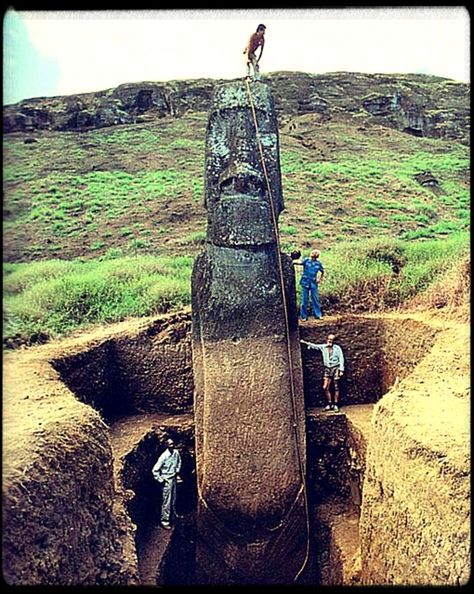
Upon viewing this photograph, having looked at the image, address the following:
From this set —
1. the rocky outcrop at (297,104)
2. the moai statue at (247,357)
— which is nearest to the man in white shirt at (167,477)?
the moai statue at (247,357)

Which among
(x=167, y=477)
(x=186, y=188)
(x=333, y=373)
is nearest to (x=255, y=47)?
(x=333, y=373)

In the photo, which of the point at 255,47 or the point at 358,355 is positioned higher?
the point at 255,47

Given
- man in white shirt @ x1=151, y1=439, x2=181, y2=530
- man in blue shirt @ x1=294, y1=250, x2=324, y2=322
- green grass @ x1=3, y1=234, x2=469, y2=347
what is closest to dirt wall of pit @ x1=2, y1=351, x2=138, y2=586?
man in white shirt @ x1=151, y1=439, x2=181, y2=530

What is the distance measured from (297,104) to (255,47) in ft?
84.2

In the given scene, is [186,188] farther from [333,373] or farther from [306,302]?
[333,373]

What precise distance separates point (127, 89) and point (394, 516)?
28238 millimetres

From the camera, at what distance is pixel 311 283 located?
30.9ft

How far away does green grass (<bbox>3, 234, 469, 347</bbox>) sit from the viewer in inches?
403

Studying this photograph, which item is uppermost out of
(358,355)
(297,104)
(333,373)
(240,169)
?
(297,104)

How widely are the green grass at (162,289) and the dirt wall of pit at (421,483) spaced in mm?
3172

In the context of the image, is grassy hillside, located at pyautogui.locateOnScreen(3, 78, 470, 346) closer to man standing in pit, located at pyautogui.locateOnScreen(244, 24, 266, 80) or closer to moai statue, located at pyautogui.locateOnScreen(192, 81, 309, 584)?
moai statue, located at pyautogui.locateOnScreen(192, 81, 309, 584)

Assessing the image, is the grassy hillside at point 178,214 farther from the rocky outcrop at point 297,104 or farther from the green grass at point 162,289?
the rocky outcrop at point 297,104

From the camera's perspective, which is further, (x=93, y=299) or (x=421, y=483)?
(x=93, y=299)

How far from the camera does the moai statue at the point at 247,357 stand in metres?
6.80
